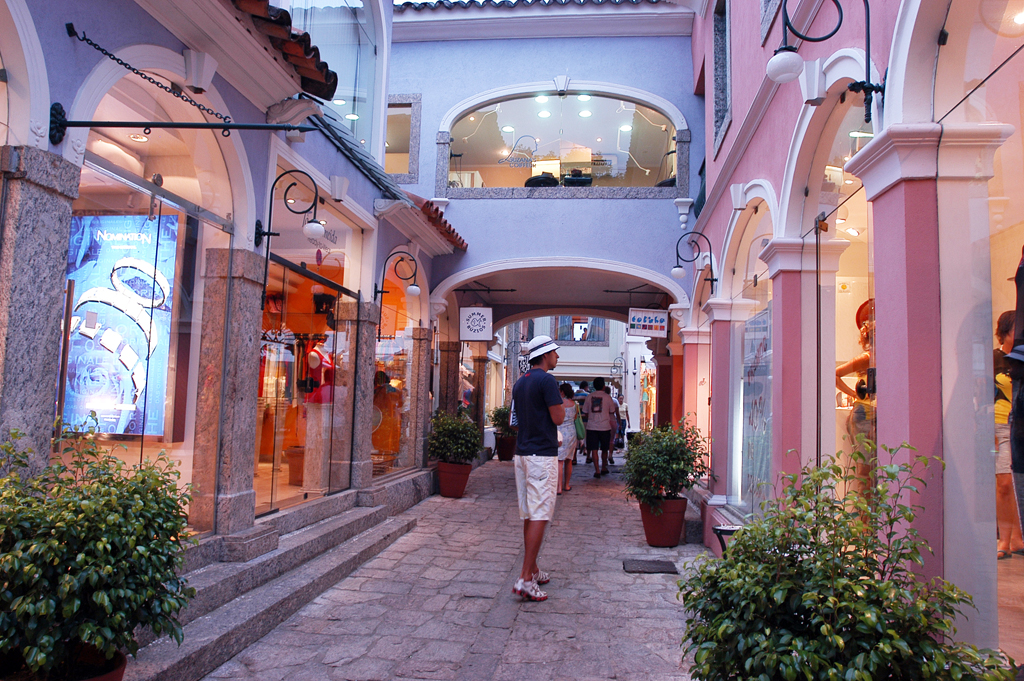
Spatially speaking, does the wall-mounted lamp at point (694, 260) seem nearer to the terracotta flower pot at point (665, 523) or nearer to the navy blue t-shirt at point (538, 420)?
the terracotta flower pot at point (665, 523)

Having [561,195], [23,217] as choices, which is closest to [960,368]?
[23,217]

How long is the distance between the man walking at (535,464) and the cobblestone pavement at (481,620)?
27 cm

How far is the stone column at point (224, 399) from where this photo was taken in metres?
5.17

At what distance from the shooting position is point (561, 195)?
11.4 metres

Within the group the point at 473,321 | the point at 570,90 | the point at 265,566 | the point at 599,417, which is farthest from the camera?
the point at 599,417

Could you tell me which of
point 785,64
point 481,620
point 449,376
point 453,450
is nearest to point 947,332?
point 785,64

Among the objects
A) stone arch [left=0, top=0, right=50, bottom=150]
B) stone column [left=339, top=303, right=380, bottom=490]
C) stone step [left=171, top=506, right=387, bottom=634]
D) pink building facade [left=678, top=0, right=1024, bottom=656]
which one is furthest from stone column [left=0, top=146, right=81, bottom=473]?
stone column [left=339, top=303, right=380, bottom=490]

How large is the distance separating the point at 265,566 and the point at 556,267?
7441 millimetres

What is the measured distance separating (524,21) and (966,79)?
9.91 meters

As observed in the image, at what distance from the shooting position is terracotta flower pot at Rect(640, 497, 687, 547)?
23.1 feet

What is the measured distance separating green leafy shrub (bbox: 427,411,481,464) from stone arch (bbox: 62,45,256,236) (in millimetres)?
5035

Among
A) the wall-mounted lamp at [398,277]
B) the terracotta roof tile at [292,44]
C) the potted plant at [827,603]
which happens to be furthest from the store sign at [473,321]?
the potted plant at [827,603]

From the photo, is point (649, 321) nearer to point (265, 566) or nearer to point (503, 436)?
point (503, 436)

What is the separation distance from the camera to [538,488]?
508 centimetres
